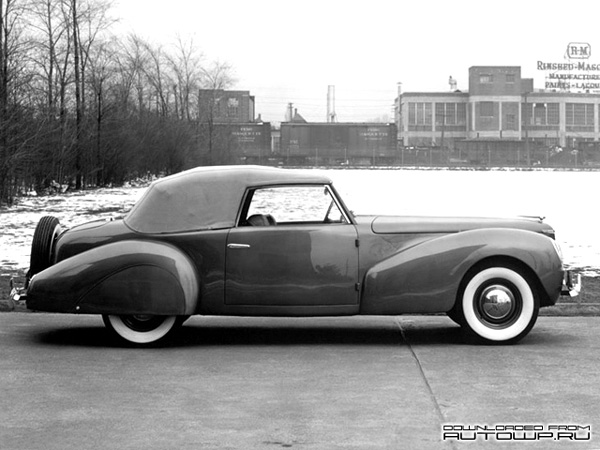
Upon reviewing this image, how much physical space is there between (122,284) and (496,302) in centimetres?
270

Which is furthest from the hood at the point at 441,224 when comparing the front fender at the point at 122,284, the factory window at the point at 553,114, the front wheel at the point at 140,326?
the factory window at the point at 553,114

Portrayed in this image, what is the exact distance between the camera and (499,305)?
744 cm

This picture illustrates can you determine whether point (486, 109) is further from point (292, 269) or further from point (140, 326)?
point (140, 326)

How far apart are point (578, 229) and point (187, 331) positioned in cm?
1265

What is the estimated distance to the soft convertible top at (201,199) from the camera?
300 inches

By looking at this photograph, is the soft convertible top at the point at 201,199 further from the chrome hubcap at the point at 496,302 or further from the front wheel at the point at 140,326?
the chrome hubcap at the point at 496,302

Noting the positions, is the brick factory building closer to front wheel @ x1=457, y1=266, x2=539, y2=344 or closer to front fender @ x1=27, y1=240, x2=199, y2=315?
front wheel @ x1=457, y1=266, x2=539, y2=344

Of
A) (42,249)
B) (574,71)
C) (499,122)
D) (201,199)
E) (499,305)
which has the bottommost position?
(499,305)

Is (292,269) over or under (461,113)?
under

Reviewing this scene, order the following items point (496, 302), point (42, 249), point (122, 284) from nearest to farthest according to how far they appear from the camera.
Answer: point (122, 284) < point (496, 302) < point (42, 249)

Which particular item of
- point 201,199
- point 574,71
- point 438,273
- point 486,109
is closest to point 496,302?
point 438,273

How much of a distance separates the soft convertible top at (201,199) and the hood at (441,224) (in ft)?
1.77

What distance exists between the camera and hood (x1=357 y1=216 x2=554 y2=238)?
7.67m

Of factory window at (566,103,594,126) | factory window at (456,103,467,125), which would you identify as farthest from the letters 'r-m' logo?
factory window at (456,103,467,125)
